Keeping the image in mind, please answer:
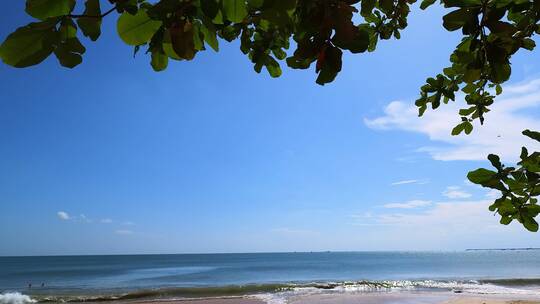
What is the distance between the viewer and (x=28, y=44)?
2.47ft

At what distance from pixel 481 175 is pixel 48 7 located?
4.46 ft

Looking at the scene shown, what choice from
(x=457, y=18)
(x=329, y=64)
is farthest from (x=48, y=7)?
(x=457, y=18)

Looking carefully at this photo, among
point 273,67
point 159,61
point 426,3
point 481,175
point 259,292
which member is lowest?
point 259,292

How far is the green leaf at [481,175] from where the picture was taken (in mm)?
1349

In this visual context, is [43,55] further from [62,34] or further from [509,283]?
[509,283]

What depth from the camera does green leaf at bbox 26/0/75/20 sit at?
713 mm

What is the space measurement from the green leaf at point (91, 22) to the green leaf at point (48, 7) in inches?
5.0

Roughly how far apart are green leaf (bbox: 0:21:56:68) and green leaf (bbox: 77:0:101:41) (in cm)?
13

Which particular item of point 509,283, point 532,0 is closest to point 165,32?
point 532,0

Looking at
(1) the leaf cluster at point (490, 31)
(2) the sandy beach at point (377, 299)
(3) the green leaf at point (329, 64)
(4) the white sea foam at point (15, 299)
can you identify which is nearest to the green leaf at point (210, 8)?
(3) the green leaf at point (329, 64)

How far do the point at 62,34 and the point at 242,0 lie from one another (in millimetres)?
377

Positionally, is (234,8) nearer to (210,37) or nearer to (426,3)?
(210,37)

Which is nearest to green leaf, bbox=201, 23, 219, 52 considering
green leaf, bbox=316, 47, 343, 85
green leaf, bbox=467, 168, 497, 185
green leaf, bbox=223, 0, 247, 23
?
green leaf, bbox=223, 0, 247, 23

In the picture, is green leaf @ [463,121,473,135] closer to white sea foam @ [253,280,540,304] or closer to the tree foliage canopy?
the tree foliage canopy
